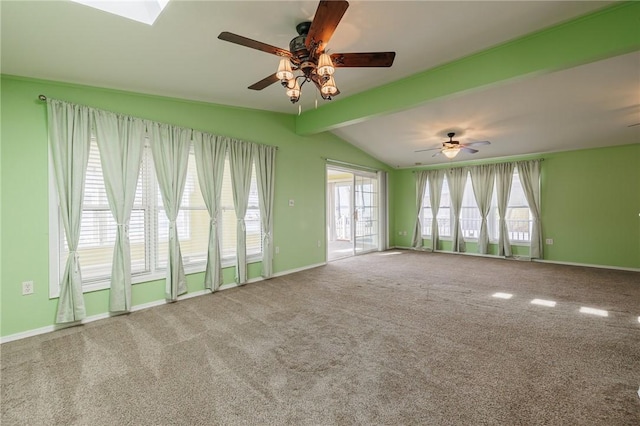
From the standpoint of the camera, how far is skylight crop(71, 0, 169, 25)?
201 centimetres

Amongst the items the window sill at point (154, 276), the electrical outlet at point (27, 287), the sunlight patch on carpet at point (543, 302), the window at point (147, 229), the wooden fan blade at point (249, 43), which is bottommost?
the sunlight patch on carpet at point (543, 302)

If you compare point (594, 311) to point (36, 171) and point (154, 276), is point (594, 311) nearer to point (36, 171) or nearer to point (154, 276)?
point (154, 276)

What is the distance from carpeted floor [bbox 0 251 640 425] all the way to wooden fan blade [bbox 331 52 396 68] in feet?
8.01

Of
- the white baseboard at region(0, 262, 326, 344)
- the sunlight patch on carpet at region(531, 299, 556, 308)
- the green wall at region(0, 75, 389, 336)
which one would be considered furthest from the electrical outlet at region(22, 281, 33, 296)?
the sunlight patch on carpet at region(531, 299, 556, 308)

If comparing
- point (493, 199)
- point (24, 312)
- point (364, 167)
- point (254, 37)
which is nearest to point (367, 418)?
point (254, 37)

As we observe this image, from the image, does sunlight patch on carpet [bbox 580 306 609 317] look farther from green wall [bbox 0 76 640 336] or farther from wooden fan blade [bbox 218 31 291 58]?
wooden fan blade [bbox 218 31 291 58]

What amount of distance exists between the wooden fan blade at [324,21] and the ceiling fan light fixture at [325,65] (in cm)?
10

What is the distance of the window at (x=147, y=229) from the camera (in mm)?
3072

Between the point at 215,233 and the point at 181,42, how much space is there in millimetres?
2428

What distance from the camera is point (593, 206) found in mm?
5535

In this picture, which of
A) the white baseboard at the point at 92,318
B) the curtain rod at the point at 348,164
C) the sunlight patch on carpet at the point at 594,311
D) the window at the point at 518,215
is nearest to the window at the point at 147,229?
the white baseboard at the point at 92,318

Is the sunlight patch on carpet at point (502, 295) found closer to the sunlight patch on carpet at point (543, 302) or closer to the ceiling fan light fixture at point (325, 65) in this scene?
the sunlight patch on carpet at point (543, 302)

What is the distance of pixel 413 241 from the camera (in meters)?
7.95

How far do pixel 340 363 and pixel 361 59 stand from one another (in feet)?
8.10
